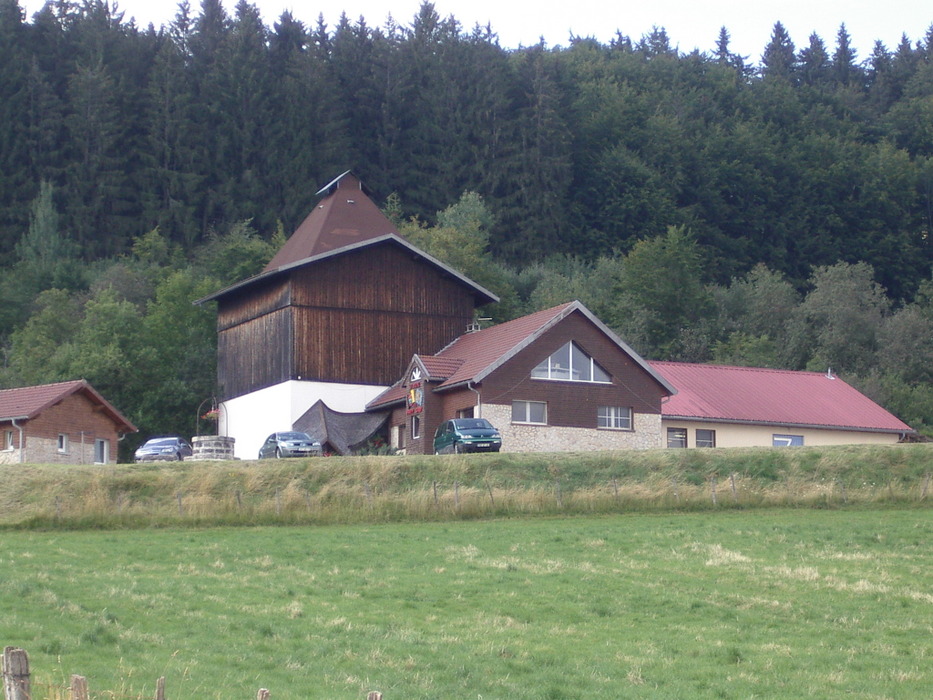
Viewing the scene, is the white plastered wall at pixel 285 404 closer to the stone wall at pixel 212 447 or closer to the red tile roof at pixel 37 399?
the stone wall at pixel 212 447

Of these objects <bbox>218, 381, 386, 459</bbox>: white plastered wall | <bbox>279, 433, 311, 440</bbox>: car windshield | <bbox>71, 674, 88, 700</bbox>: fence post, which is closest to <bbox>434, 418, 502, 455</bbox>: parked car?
<bbox>279, 433, 311, 440</bbox>: car windshield

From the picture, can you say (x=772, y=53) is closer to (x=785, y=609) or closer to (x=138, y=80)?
(x=138, y=80)

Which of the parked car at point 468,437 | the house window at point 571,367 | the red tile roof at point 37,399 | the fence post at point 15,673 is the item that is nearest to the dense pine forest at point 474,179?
the red tile roof at point 37,399

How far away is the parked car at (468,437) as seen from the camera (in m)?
46.0

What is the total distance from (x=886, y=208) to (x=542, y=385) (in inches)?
2774

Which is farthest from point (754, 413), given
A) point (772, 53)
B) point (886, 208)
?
point (772, 53)

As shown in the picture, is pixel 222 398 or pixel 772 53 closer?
pixel 222 398

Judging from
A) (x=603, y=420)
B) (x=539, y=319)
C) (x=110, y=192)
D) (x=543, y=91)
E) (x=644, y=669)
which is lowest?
(x=644, y=669)

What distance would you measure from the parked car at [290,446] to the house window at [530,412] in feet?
25.1

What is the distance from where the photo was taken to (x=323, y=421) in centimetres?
5381

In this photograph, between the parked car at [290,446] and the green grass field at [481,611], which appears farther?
the parked car at [290,446]

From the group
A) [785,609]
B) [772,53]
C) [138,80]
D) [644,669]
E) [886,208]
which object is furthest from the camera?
[772,53]

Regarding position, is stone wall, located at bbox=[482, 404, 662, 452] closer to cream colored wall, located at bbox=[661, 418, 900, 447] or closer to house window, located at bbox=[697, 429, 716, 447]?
cream colored wall, located at bbox=[661, 418, 900, 447]

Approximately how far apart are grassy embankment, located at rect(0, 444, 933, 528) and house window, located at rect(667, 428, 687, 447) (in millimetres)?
14089
